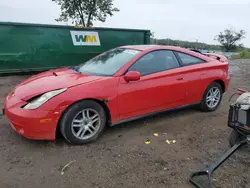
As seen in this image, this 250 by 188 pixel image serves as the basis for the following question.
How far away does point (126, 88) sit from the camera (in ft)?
12.3

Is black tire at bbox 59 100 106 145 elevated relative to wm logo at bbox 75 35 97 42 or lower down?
lower down

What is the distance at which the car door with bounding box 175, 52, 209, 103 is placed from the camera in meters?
4.57

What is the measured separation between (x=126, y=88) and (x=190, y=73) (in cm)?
146

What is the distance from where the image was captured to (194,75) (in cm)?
462

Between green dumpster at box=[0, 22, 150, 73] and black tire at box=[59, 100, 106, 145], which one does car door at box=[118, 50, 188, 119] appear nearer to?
black tire at box=[59, 100, 106, 145]

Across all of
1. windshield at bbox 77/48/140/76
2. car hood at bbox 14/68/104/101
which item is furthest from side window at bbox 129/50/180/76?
car hood at bbox 14/68/104/101

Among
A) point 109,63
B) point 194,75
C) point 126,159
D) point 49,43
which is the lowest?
point 126,159

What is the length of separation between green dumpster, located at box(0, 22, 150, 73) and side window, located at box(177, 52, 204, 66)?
5342 millimetres

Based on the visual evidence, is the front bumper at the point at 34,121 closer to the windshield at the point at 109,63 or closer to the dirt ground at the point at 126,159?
the dirt ground at the point at 126,159

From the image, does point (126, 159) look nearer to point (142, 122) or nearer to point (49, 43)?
point (142, 122)

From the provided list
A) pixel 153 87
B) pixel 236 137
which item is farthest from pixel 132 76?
pixel 236 137

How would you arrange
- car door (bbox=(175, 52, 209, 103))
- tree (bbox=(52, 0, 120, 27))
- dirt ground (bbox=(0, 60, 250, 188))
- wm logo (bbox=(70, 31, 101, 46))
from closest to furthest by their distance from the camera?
dirt ground (bbox=(0, 60, 250, 188)), car door (bbox=(175, 52, 209, 103)), wm logo (bbox=(70, 31, 101, 46)), tree (bbox=(52, 0, 120, 27))

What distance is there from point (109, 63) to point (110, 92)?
76cm

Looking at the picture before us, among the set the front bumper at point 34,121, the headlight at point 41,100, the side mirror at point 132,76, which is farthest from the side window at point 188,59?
the front bumper at point 34,121
